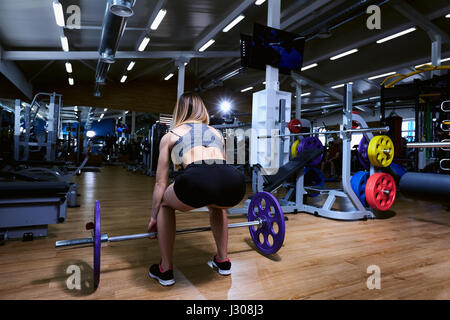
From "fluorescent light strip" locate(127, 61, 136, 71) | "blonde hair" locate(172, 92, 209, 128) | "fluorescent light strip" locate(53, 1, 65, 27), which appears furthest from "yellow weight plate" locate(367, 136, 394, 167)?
"fluorescent light strip" locate(127, 61, 136, 71)

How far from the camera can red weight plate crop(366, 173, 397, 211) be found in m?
2.26

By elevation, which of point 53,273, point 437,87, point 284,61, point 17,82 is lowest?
point 53,273

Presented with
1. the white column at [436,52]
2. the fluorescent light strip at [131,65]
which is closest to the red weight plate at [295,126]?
the white column at [436,52]

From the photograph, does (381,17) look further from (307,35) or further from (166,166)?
(166,166)

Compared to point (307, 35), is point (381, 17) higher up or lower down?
higher up

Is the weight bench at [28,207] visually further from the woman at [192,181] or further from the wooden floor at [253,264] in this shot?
the woman at [192,181]

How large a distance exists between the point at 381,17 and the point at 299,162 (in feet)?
13.7

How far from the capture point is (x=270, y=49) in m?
3.73

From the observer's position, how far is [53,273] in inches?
48.1

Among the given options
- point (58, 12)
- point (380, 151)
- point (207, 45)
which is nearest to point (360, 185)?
point (380, 151)

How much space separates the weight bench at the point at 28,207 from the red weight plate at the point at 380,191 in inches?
86.9

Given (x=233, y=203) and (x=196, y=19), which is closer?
(x=233, y=203)

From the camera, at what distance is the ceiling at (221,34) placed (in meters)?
4.69
